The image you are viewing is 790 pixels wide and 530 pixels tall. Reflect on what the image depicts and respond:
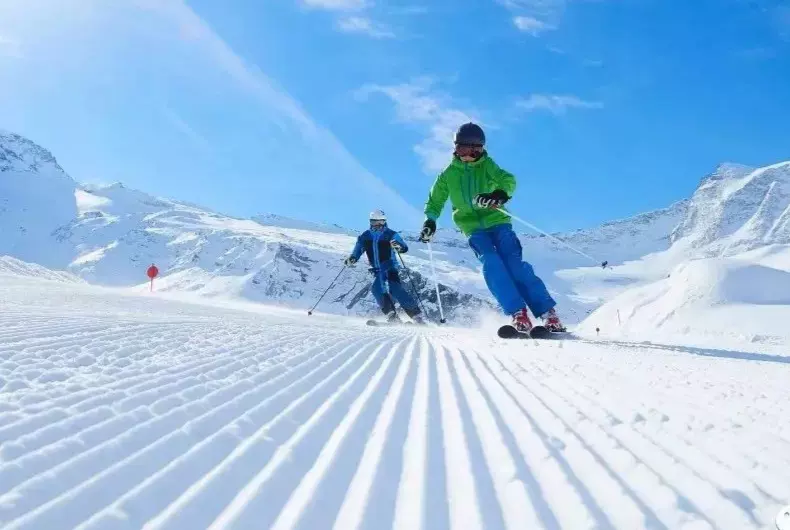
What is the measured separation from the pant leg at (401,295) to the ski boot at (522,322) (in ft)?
21.2

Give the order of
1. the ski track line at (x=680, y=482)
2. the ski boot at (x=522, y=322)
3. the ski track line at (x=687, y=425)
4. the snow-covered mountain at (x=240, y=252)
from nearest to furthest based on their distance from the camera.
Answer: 1. the ski track line at (x=680, y=482)
2. the ski track line at (x=687, y=425)
3. the ski boot at (x=522, y=322)
4. the snow-covered mountain at (x=240, y=252)

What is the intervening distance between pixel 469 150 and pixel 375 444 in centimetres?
572

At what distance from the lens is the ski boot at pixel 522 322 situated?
665 cm

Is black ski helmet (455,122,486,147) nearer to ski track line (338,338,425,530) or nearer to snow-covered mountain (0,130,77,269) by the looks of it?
ski track line (338,338,425,530)

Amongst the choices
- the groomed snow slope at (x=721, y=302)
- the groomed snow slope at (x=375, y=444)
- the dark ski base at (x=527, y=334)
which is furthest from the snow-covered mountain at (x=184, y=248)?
the groomed snow slope at (x=375, y=444)

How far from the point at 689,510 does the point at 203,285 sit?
364 feet

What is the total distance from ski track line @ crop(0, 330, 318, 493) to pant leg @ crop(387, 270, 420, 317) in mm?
10496

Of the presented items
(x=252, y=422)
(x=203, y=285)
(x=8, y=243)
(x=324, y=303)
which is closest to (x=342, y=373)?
(x=252, y=422)

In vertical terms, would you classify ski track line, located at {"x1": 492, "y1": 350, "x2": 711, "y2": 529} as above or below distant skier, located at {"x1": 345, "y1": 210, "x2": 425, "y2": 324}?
below

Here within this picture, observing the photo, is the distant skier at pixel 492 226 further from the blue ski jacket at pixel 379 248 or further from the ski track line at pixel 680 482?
the blue ski jacket at pixel 379 248

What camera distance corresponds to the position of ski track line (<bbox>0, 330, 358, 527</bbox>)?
1.50 m

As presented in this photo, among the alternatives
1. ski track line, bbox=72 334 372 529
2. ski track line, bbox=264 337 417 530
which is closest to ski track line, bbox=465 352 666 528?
ski track line, bbox=264 337 417 530

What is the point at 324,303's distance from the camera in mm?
90250

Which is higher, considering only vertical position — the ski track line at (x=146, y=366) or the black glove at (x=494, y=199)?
the black glove at (x=494, y=199)
